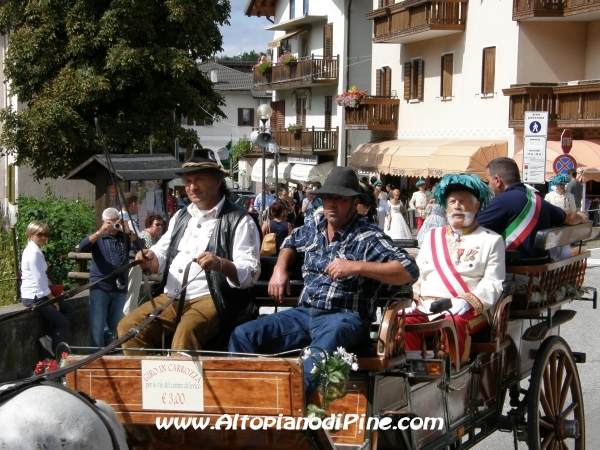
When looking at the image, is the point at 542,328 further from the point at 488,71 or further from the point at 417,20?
the point at 417,20

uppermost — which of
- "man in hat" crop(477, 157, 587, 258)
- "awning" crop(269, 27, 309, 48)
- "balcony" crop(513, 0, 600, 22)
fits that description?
"awning" crop(269, 27, 309, 48)

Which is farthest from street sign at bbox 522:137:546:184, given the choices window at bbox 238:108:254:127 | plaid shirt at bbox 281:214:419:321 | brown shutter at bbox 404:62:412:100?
window at bbox 238:108:254:127

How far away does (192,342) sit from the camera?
16.7 ft

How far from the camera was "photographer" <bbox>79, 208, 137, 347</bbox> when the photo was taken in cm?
948

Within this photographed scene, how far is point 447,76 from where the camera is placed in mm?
32750

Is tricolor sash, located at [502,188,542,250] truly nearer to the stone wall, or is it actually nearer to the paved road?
the paved road

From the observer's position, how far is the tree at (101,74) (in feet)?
71.7

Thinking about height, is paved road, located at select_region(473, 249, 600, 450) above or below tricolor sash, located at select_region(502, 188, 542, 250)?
below

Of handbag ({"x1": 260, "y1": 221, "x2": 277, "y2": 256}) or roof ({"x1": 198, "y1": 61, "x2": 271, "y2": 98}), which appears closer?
handbag ({"x1": 260, "y1": 221, "x2": 277, "y2": 256})

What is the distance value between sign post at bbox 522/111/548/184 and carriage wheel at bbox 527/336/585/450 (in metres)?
11.7

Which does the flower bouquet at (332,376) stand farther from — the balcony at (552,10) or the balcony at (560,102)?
the balcony at (552,10)

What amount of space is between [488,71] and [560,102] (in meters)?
4.13

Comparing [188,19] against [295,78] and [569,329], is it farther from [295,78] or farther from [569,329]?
[295,78]

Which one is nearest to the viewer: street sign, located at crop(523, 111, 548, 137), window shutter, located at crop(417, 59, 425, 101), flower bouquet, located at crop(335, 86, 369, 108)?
street sign, located at crop(523, 111, 548, 137)
